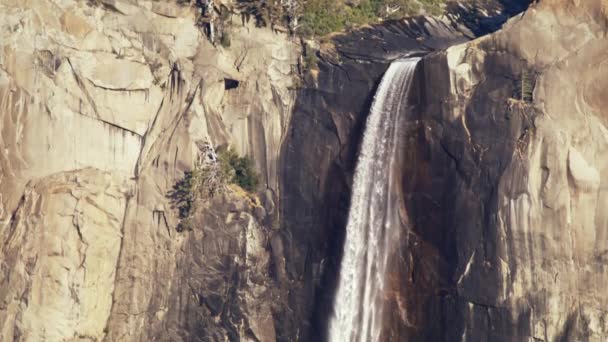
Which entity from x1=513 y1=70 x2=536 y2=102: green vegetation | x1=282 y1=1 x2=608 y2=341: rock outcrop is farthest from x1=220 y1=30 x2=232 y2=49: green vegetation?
x1=513 y1=70 x2=536 y2=102: green vegetation

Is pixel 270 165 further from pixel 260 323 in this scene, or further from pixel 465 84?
pixel 465 84

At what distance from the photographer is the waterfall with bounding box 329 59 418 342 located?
1505 inches

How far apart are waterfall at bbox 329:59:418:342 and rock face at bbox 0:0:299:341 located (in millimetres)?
3027

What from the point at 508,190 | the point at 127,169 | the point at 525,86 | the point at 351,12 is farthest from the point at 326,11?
the point at 508,190

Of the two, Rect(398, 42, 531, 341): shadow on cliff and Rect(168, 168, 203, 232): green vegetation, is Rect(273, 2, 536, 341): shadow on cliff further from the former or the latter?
Rect(168, 168, 203, 232): green vegetation

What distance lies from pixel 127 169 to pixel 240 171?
4164 millimetres

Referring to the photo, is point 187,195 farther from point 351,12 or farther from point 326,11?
point 351,12

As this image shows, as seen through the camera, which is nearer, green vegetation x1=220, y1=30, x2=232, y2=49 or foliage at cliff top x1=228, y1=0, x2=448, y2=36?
green vegetation x1=220, y1=30, x2=232, y2=49

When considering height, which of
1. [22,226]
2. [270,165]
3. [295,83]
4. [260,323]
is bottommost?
[260,323]

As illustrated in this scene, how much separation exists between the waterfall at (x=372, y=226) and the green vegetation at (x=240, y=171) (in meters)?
4.21

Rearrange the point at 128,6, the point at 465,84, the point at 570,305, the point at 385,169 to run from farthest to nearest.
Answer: the point at 128,6
the point at 385,169
the point at 465,84
the point at 570,305

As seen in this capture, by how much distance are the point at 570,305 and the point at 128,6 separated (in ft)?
63.8

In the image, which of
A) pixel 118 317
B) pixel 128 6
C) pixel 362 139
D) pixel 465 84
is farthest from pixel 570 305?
pixel 128 6

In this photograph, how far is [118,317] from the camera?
40625mm
